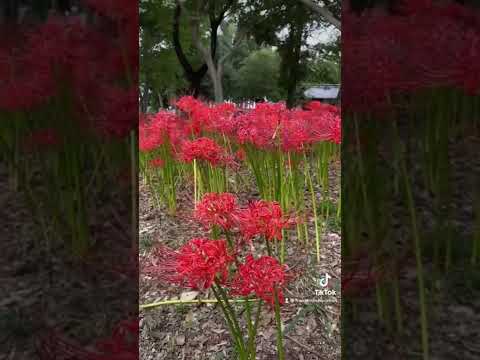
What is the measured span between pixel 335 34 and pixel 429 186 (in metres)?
0.28

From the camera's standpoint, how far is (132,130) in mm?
479

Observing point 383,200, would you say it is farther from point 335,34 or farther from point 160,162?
point 160,162

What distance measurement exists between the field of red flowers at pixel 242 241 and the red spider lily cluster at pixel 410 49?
170 millimetres

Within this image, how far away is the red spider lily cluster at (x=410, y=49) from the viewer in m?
0.40

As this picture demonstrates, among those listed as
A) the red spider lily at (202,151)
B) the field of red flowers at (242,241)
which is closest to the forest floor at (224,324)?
the field of red flowers at (242,241)

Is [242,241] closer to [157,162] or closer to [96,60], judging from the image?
[96,60]

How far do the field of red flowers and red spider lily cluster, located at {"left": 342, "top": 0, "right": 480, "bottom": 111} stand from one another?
6.7 inches

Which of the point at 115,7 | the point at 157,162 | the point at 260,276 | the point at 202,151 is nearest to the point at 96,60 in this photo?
the point at 115,7

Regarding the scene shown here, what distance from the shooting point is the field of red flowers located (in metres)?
0.42

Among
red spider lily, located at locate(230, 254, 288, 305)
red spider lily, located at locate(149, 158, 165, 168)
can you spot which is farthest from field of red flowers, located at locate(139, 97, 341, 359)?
red spider lily, located at locate(149, 158, 165, 168)

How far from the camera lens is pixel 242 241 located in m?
0.44

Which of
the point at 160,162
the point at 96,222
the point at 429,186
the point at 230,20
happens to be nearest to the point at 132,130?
the point at 96,222

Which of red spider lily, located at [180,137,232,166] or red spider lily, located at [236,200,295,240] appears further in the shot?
red spider lily, located at [180,137,232,166]

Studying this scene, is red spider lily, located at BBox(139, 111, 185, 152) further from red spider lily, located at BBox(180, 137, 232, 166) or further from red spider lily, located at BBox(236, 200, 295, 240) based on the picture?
red spider lily, located at BBox(236, 200, 295, 240)
